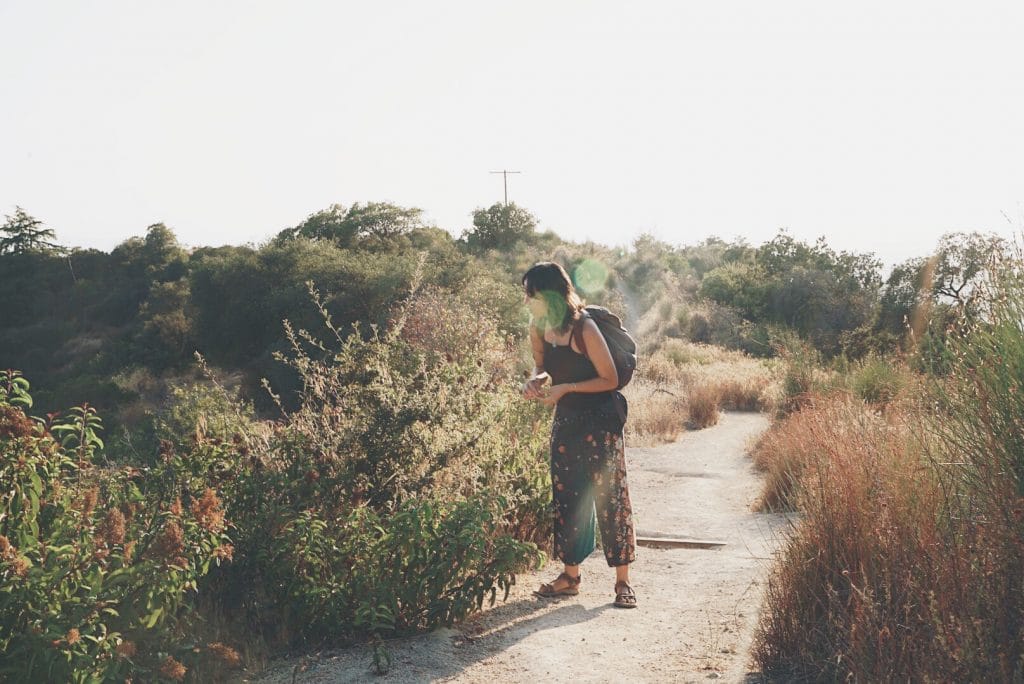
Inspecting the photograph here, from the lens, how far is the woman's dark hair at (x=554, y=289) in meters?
4.41

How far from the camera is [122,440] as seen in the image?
49.1 feet

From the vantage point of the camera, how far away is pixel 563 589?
4789mm

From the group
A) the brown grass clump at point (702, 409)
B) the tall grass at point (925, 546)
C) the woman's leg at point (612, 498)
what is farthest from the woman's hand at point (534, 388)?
the brown grass clump at point (702, 409)

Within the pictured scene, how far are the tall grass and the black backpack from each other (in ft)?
3.49

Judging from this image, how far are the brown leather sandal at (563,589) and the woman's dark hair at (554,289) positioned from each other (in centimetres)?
150

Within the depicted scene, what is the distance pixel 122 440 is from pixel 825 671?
1431cm

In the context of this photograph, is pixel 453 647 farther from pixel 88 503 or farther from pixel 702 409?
pixel 702 409

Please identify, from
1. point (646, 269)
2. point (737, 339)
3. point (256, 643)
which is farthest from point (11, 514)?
point (646, 269)

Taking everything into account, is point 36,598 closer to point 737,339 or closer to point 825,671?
point 825,671

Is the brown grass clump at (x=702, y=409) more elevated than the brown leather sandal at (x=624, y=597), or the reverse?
the brown leather sandal at (x=624, y=597)

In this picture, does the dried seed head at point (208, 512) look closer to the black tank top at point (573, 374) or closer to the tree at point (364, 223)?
the black tank top at point (573, 374)

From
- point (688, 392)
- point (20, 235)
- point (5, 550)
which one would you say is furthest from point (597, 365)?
point (20, 235)

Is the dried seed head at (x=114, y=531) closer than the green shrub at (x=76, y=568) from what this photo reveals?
No

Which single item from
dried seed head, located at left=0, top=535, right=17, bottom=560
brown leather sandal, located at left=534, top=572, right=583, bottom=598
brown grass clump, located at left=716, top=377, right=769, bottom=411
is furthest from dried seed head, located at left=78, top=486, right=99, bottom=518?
brown grass clump, located at left=716, top=377, right=769, bottom=411
